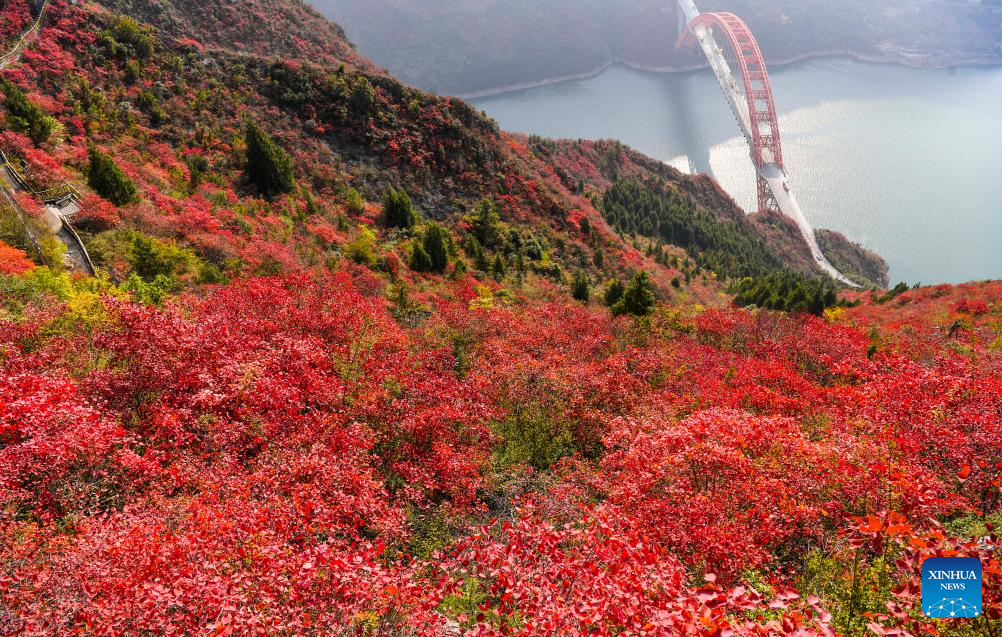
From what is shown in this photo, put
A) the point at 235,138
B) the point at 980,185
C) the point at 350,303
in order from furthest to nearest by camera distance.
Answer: the point at 980,185 → the point at 235,138 → the point at 350,303

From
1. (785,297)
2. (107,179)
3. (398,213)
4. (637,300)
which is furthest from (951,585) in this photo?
(785,297)

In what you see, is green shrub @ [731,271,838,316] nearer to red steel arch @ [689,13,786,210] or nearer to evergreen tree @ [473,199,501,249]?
evergreen tree @ [473,199,501,249]

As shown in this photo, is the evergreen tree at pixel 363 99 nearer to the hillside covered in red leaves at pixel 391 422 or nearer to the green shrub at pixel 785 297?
the hillside covered in red leaves at pixel 391 422

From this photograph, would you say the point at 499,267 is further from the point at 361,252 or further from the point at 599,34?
the point at 599,34

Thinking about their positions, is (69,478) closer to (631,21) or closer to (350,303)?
(350,303)

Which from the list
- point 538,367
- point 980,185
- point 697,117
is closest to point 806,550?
point 538,367

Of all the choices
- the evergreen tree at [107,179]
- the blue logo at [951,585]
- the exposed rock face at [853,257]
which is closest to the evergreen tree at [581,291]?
the evergreen tree at [107,179]
